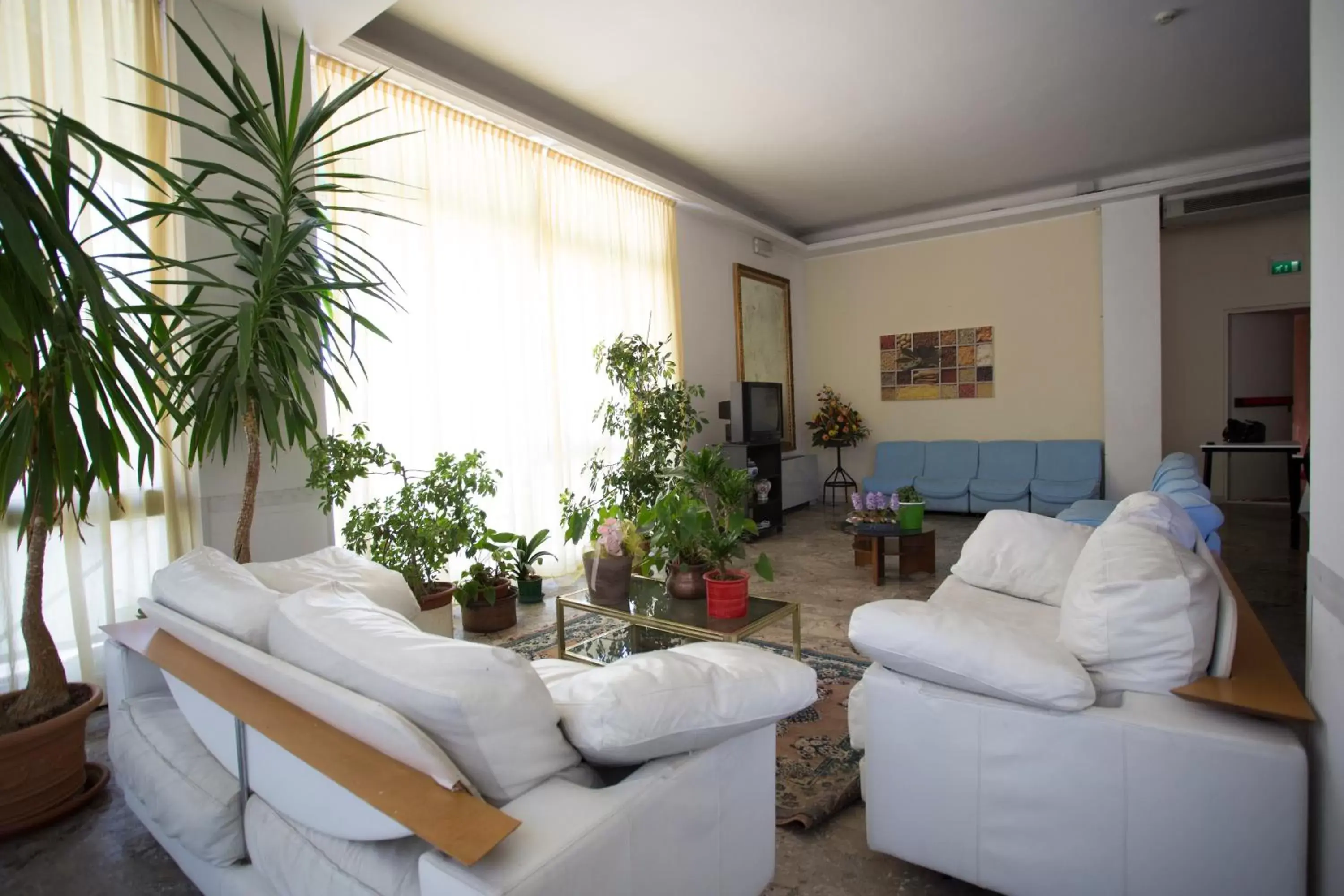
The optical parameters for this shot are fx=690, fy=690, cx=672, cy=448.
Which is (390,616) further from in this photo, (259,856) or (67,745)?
(67,745)

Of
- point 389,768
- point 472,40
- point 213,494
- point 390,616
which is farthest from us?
point 472,40

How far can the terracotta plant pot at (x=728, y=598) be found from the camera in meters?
2.63

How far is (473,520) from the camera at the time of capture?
369 centimetres

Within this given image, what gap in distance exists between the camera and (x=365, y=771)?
3.39 ft

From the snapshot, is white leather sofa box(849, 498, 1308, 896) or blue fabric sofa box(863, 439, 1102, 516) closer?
white leather sofa box(849, 498, 1308, 896)

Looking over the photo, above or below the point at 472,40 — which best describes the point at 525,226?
below

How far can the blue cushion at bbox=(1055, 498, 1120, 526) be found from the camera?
162 inches

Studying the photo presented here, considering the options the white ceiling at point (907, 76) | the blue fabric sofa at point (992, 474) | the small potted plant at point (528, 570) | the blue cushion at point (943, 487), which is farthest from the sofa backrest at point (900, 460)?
the small potted plant at point (528, 570)

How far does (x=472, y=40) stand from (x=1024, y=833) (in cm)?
445

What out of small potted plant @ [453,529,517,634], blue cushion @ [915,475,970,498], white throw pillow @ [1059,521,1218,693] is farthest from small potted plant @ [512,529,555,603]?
blue cushion @ [915,475,970,498]

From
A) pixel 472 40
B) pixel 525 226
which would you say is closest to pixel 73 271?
pixel 472 40

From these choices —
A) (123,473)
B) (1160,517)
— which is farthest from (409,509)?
(1160,517)

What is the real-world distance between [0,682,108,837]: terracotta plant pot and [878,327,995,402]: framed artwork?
24.9ft

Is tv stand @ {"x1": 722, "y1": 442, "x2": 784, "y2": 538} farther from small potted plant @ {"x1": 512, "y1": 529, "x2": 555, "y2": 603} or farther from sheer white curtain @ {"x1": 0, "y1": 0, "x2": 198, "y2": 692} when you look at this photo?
sheer white curtain @ {"x1": 0, "y1": 0, "x2": 198, "y2": 692}
